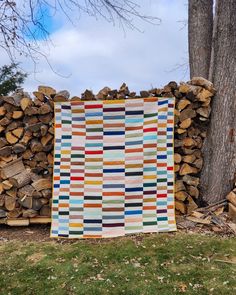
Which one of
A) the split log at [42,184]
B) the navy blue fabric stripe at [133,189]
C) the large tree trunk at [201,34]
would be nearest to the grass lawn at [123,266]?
the navy blue fabric stripe at [133,189]

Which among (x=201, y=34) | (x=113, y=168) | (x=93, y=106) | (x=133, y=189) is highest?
(x=201, y=34)

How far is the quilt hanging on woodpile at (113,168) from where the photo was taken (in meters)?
4.52

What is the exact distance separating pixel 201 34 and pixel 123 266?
3.24m

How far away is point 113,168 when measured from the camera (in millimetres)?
4621

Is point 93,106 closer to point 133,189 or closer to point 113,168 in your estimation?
point 113,168

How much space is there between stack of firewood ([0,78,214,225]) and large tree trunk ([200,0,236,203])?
12 cm

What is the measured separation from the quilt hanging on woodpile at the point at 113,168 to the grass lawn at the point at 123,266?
0.83ft

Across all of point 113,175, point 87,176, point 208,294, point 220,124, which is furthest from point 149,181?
point 208,294

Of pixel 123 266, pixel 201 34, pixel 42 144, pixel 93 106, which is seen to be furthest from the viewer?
pixel 201 34

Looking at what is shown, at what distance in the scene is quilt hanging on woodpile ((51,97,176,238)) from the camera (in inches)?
178

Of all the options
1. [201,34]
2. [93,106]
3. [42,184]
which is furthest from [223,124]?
[42,184]

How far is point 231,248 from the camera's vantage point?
12.9ft

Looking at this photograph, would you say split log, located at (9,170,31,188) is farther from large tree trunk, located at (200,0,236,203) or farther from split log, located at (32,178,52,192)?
large tree trunk, located at (200,0,236,203)

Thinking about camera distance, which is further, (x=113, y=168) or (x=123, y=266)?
(x=113, y=168)
